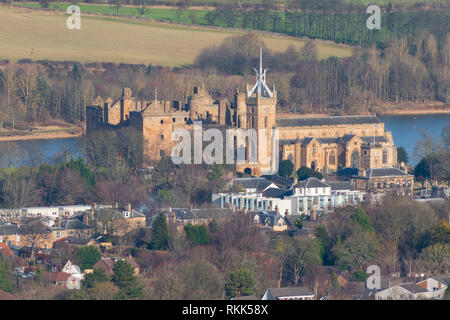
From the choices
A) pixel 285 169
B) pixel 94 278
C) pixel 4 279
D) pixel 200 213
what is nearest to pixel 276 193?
pixel 200 213

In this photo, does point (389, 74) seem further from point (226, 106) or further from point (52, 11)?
point (226, 106)

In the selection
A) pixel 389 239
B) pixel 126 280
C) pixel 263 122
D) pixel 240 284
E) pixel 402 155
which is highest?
pixel 263 122

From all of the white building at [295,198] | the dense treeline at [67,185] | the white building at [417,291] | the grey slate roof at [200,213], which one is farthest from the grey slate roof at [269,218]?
the white building at [417,291]

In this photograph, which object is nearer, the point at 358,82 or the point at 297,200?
the point at 297,200

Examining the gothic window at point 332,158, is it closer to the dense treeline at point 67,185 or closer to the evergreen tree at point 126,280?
the dense treeline at point 67,185

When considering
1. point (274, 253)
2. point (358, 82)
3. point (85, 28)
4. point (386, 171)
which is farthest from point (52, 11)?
point (274, 253)

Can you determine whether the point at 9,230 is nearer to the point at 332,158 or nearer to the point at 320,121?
the point at 332,158
